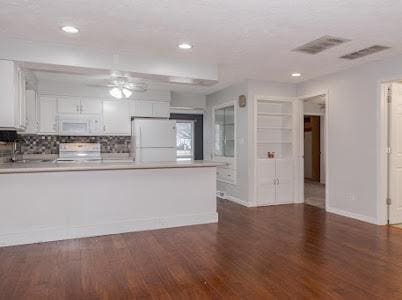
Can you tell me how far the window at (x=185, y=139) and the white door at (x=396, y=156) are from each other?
4403 mm

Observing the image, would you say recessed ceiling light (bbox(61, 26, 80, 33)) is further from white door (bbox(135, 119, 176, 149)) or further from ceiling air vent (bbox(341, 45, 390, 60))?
ceiling air vent (bbox(341, 45, 390, 60))

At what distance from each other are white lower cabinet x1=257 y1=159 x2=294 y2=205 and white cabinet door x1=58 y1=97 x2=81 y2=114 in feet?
12.2

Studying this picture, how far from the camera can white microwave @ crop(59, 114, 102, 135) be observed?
19.9 ft

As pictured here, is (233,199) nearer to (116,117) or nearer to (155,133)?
(155,133)

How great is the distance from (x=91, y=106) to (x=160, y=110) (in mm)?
1413

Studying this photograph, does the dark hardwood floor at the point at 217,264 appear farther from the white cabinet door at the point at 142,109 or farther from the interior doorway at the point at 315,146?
the interior doorway at the point at 315,146

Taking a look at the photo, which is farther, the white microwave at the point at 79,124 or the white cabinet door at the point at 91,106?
the white cabinet door at the point at 91,106

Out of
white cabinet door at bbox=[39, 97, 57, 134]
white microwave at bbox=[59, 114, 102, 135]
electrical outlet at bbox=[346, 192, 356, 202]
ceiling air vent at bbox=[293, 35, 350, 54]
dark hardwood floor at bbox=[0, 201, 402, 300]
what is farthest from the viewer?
white microwave at bbox=[59, 114, 102, 135]

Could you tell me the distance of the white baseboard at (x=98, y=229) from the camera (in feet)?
12.2

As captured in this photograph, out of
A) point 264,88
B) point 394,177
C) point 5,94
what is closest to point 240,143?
point 264,88

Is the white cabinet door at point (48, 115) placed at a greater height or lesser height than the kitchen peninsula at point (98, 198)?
greater

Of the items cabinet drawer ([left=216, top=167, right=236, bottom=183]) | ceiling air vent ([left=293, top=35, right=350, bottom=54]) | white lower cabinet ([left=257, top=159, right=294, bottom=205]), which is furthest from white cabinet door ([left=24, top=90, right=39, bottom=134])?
ceiling air vent ([left=293, top=35, right=350, bottom=54])

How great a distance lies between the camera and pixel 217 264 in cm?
304

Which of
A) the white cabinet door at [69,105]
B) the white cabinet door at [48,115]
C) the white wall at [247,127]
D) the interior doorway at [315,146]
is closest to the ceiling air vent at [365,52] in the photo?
the white wall at [247,127]
